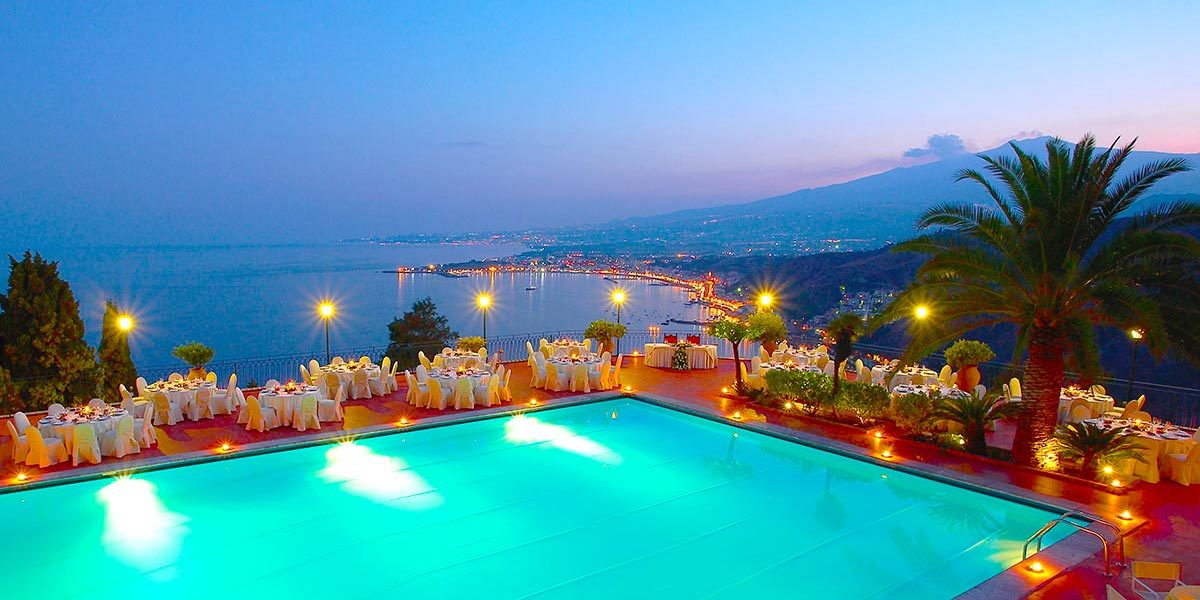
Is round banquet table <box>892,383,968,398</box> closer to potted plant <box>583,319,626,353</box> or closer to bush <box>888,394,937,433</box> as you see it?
bush <box>888,394,937,433</box>

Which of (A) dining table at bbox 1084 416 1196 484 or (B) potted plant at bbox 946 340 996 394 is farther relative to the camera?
(B) potted plant at bbox 946 340 996 394

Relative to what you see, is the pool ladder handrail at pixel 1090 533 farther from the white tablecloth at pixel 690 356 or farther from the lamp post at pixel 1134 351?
the white tablecloth at pixel 690 356

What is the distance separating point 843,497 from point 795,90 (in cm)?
2540

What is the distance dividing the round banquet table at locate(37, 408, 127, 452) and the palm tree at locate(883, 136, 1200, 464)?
1129 centimetres

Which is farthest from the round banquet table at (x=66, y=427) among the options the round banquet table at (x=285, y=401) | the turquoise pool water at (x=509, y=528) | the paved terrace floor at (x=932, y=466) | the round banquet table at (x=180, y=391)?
the round banquet table at (x=285, y=401)

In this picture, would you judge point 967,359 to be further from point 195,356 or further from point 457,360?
point 195,356

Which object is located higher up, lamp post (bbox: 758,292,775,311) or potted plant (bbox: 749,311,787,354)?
lamp post (bbox: 758,292,775,311)

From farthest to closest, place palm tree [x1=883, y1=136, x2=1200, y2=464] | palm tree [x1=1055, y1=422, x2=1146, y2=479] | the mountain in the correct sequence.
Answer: the mountain < palm tree [x1=1055, y1=422, x2=1146, y2=479] < palm tree [x1=883, y1=136, x2=1200, y2=464]

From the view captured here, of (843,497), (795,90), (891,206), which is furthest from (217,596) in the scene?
(891,206)

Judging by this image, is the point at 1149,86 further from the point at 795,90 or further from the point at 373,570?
the point at 373,570

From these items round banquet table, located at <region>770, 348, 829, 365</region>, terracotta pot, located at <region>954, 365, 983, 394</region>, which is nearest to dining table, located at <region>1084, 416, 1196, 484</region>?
terracotta pot, located at <region>954, 365, 983, 394</region>

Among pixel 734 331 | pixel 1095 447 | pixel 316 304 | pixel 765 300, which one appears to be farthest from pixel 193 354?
pixel 316 304

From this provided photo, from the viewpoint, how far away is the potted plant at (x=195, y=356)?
504 inches

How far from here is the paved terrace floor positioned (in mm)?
6524
